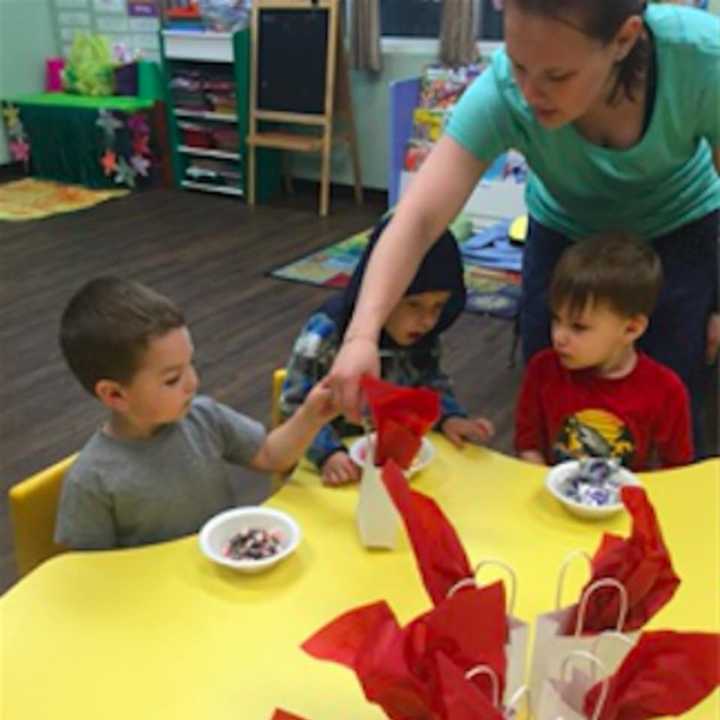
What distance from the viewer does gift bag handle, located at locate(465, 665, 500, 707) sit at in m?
0.64

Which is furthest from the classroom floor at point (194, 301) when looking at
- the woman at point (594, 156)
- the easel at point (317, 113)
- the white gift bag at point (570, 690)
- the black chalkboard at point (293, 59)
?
the white gift bag at point (570, 690)

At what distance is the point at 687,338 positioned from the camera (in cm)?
161

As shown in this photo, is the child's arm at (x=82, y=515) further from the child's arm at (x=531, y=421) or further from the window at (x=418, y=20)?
the window at (x=418, y=20)

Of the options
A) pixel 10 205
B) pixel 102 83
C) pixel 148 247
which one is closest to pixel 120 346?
pixel 148 247

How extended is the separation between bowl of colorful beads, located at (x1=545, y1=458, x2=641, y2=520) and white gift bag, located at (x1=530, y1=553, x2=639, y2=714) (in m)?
0.44

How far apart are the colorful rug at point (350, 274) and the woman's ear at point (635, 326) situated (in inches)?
83.4

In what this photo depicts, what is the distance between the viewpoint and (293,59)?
5078 mm

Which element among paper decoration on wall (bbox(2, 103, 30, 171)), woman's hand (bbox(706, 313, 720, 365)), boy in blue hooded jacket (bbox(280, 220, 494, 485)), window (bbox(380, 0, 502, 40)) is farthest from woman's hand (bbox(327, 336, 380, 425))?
paper decoration on wall (bbox(2, 103, 30, 171))

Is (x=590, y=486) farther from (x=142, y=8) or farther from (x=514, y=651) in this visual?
(x=142, y=8)

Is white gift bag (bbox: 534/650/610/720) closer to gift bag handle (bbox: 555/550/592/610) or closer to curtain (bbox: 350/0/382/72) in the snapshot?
gift bag handle (bbox: 555/550/592/610)

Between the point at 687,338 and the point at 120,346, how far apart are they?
1.02m

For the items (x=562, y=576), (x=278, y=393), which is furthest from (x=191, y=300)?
(x=562, y=576)

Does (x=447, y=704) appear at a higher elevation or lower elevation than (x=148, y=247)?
higher

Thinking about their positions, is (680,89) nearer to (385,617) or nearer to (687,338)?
(687,338)
